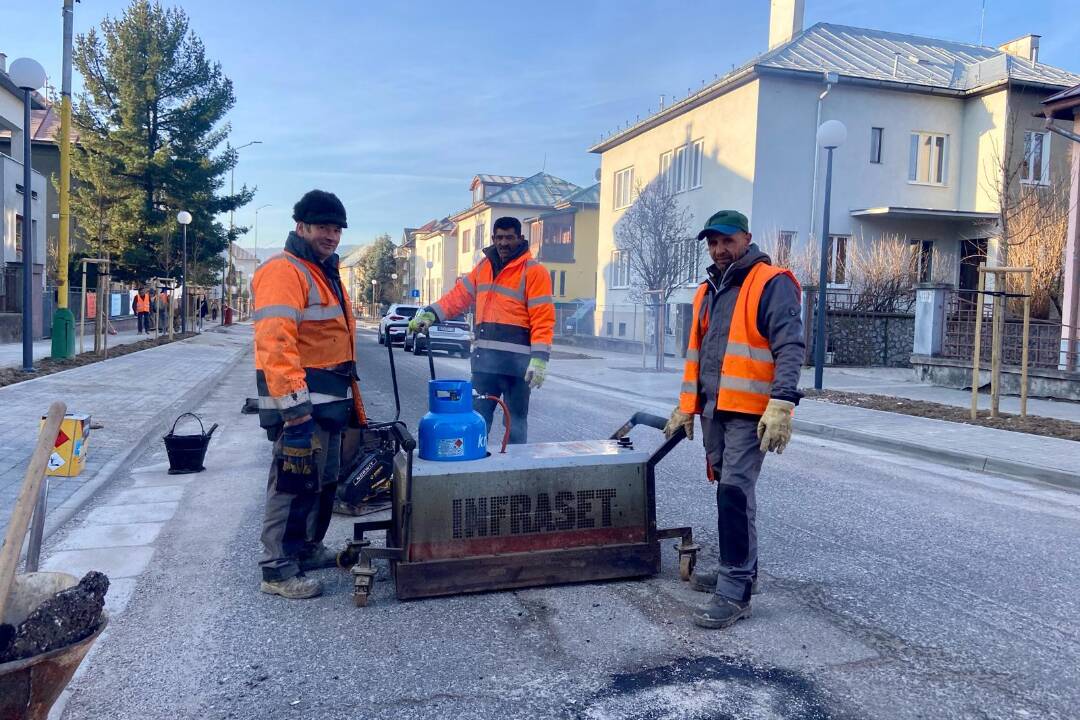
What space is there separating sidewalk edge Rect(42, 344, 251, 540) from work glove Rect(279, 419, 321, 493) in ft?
5.01

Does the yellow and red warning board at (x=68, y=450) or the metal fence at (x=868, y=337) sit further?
the metal fence at (x=868, y=337)

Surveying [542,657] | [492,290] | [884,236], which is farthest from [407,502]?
[884,236]

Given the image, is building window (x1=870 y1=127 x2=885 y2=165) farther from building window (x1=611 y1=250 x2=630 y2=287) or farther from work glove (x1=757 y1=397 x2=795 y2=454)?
work glove (x1=757 y1=397 x2=795 y2=454)

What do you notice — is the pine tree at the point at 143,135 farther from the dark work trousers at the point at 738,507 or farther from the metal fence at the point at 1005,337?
the dark work trousers at the point at 738,507

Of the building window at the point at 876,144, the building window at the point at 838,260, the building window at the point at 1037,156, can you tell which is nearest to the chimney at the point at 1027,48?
the building window at the point at 1037,156

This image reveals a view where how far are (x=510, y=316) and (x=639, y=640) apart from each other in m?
2.56

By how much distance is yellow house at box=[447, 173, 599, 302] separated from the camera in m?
50.7

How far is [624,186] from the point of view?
36875mm

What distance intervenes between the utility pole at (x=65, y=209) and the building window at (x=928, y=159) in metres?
24.5

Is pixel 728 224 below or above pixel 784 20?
below

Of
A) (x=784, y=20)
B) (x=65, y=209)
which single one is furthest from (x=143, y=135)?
(x=784, y=20)

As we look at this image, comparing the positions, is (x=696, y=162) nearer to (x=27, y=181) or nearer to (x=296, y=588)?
(x=27, y=181)

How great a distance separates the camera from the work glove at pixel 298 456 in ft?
13.5

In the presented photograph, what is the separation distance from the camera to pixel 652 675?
3.38 metres
